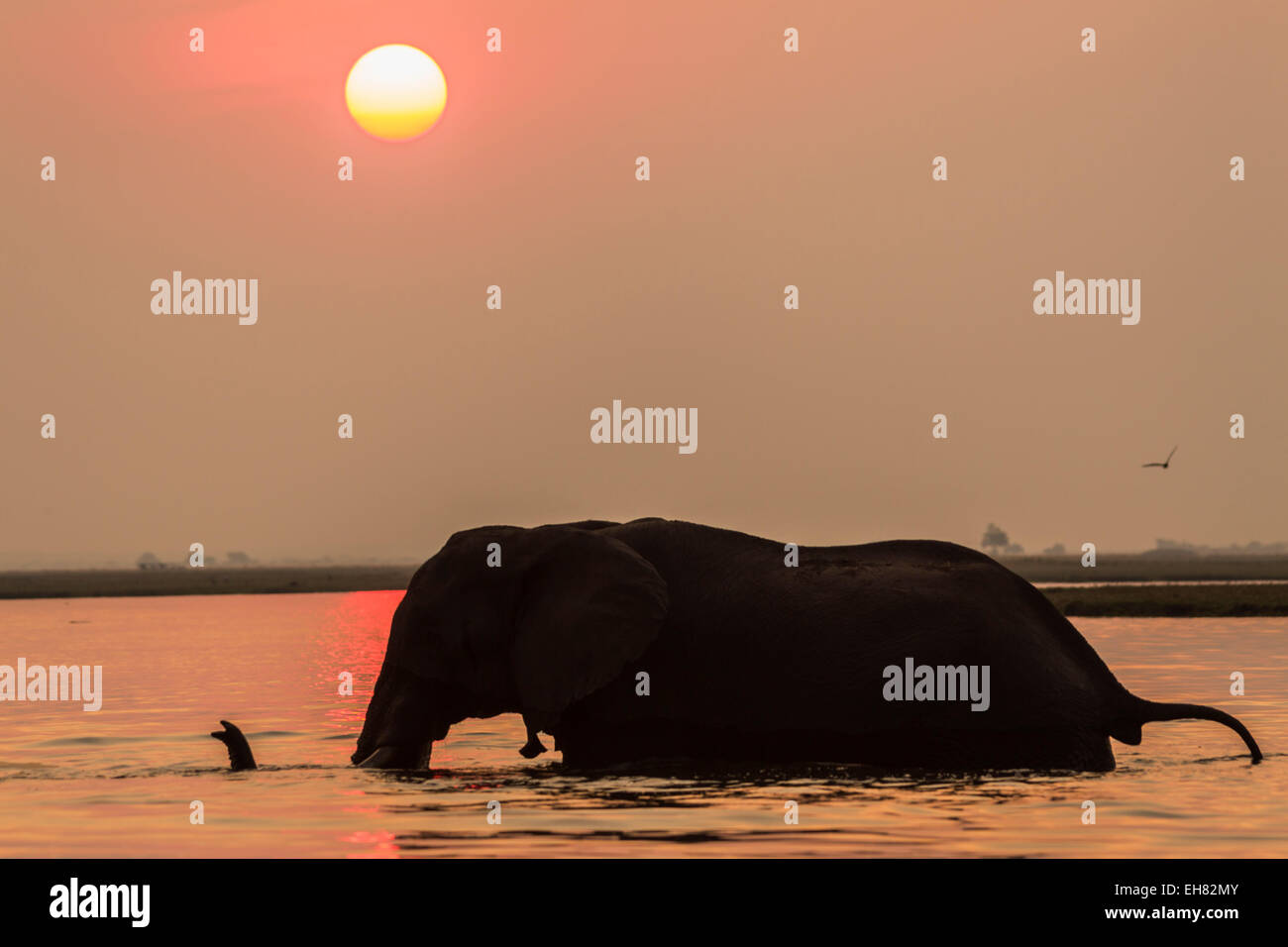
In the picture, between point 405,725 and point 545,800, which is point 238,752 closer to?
point 405,725

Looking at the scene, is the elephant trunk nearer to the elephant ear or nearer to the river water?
the river water

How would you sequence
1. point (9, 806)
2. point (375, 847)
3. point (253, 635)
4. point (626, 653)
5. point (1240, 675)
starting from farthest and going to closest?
point (253, 635), point (1240, 675), point (626, 653), point (9, 806), point (375, 847)

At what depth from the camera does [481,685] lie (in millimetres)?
14742

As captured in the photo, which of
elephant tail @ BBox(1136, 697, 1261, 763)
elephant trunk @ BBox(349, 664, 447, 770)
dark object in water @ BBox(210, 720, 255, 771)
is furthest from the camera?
dark object in water @ BBox(210, 720, 255, 771)

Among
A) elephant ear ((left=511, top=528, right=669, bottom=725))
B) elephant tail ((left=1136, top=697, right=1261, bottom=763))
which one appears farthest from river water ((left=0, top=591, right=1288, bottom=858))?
elephant ear ((left=511, top=528, right=669, bottom=725))

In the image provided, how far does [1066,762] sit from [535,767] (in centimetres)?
446

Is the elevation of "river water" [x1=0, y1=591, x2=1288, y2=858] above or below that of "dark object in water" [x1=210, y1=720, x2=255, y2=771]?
below

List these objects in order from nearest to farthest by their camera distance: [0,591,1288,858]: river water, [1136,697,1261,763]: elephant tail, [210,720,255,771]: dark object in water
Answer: [0,591,1288,858]: river water < [1136,697,1261,763]: elephant tail < [210,720,255,771]: dark object in water

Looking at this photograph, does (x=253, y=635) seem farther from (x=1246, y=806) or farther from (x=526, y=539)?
(x=1246, y=806)

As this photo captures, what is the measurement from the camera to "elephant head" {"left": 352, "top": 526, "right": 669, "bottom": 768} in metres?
14.2

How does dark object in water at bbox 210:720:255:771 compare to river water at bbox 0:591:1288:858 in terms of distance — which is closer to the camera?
river water at bbox 0:591:1288:858

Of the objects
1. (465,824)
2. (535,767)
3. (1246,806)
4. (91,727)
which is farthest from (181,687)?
(1246,806)

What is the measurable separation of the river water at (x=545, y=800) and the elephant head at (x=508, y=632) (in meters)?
0.52
